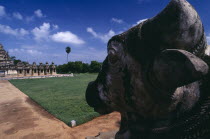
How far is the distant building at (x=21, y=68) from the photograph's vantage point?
43.9 metres

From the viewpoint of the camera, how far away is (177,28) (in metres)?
0.89

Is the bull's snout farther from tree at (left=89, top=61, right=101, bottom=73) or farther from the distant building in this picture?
tree at (left=89, top=61, right=101, bottom=73)

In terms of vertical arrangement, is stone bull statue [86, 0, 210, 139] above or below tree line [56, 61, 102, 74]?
below

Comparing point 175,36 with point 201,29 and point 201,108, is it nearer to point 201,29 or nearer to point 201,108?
point 201,29

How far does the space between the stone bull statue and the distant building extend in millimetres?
49128

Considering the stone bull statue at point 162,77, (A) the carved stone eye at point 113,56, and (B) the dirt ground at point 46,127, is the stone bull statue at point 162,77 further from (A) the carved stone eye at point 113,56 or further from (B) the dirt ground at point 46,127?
(B) the dirt ground at point 46,127

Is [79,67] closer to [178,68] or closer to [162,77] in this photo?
[162,77]

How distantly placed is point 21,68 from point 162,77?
165ft

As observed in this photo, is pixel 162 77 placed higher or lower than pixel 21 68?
lower

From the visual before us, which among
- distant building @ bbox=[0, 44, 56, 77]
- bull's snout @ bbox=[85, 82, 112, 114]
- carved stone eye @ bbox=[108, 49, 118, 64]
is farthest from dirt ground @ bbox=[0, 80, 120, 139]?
distant building @ bbox=[0, 44, 56, 77]

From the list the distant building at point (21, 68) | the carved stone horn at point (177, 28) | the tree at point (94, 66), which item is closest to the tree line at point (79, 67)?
the tree at point (94, 66)

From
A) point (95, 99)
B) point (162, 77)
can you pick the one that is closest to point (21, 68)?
point (95, 99)

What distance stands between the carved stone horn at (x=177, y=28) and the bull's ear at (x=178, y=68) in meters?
0.12

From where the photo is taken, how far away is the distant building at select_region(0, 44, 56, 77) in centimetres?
4388
